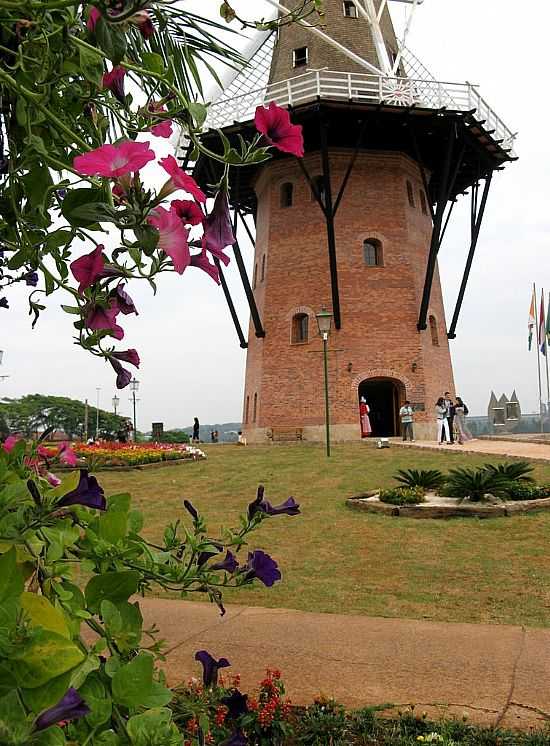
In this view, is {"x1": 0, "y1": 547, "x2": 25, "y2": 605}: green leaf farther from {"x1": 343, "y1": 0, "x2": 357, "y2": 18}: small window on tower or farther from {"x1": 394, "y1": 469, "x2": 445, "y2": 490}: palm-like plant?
{"x1": 343, "y1": 0, "x2": 357, "y2": 18}: small window on tower

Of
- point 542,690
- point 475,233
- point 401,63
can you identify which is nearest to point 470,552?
point 542,690

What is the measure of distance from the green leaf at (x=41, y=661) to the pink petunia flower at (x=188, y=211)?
1.99ft

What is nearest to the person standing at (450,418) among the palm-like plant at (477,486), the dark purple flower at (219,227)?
the palm-like plant at (477,486)

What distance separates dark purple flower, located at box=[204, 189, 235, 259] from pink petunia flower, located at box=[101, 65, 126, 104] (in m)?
0.30

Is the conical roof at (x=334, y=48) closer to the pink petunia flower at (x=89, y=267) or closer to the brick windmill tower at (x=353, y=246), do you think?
the brick windmill tower at (x=353, y=246)

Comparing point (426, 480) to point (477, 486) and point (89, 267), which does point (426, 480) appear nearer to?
point (477, 486)

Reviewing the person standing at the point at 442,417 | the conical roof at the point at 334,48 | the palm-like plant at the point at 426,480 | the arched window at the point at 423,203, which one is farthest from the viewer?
the arched window at the point at 423,203

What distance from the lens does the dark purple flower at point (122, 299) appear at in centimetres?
114

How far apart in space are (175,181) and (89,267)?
24 centimetres

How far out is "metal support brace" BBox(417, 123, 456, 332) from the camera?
19469 mm

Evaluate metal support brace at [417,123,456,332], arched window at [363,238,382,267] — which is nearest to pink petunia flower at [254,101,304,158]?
metal support brace at [417,123,456,332]

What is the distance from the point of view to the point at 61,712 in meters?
0.68

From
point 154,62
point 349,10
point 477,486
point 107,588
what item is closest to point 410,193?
point 349,10

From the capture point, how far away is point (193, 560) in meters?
1.21
